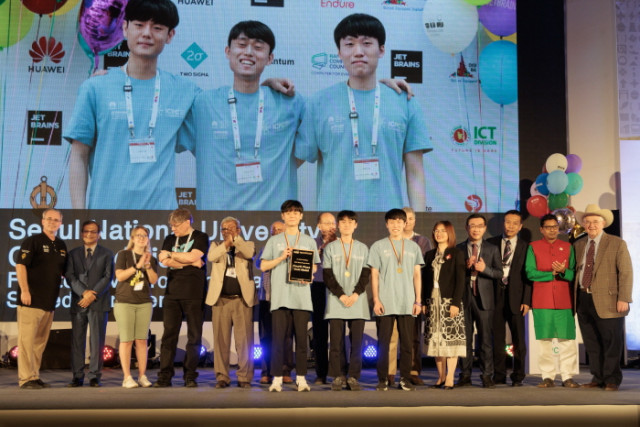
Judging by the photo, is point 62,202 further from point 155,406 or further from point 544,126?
point 544,126

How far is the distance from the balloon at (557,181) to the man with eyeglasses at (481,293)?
5.48ft

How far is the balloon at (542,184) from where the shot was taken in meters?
7.10

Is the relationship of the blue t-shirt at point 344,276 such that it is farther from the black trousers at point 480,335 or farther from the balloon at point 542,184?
the balloon at point 542,184

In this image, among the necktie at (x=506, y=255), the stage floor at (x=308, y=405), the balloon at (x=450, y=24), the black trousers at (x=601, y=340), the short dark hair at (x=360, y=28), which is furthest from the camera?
the balloon at (x=450, y=24)

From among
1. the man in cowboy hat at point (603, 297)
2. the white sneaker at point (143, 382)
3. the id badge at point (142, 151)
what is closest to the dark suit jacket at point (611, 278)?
the man in cowboy hat at point (603, 297)

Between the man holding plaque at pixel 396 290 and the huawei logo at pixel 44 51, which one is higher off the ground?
the huawei logo at pixel 44 51

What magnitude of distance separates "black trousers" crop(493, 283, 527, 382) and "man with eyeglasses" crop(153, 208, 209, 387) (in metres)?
2.34

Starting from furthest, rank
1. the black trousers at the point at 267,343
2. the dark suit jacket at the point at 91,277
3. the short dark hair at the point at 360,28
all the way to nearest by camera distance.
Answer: the short dark hair at the point at 360,28 → the black trousers at the point at 267,343 → the dark suit jacket at the point at 91,277

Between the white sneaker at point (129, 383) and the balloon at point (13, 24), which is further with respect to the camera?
the balloon at point (13, 24)

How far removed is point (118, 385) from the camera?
5461mm

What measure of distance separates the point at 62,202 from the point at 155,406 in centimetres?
320

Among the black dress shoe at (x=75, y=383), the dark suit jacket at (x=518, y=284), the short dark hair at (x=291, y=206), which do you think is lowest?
the black dress shoe at (x=75, y=383)

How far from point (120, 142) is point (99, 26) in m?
1.18

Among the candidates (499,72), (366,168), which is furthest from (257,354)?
(499,72)
